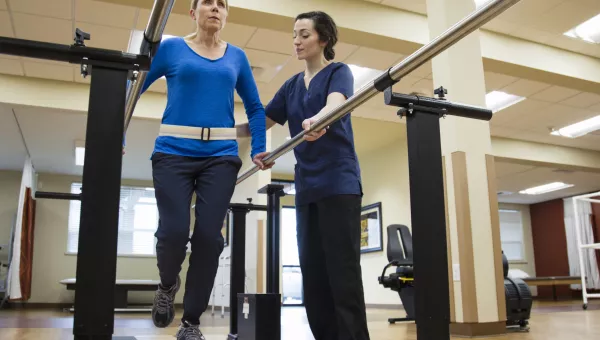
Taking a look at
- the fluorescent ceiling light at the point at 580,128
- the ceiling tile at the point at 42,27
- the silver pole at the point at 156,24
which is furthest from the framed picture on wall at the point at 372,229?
the silver pole at the point at 156,24

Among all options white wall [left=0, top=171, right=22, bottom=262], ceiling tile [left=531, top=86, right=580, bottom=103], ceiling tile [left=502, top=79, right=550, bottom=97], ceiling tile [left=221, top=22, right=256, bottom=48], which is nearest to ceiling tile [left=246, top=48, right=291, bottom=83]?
ceiling tile [left=221, top=22, right=256, bottom=48]

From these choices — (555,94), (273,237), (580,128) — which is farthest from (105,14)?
(580,128)

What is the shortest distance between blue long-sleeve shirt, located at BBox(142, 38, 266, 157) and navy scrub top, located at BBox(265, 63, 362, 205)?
278mm

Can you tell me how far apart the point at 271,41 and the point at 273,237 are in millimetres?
3072

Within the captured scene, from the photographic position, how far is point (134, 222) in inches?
423

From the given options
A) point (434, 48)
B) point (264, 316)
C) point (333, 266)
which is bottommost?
point (264, 316)

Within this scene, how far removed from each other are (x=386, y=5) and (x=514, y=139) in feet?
17.2

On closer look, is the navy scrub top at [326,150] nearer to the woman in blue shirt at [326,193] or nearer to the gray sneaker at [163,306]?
the woman in blue shirt at [326,193]

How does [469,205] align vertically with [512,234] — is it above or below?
below

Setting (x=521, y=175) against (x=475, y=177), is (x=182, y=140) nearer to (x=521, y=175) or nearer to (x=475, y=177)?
(x=475, y=177)

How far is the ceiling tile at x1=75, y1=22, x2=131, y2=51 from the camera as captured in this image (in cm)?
484

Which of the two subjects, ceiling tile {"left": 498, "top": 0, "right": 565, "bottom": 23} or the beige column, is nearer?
the beige column

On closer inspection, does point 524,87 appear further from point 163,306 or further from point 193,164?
point 163,306

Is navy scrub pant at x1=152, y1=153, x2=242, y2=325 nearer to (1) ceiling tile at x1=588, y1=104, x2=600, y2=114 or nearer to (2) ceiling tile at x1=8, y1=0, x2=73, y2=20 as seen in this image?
(2) ceiling tile at x1=8, y1=0, x2=73, y2=20
